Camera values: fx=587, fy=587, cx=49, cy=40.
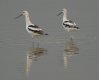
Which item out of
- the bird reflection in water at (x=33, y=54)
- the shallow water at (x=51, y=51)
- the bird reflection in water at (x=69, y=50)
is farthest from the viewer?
the bird reflection in water at (x=69, y=50)

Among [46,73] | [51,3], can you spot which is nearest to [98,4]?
[51,3]

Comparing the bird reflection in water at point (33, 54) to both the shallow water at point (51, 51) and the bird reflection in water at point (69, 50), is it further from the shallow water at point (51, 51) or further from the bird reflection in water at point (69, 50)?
the bird reflection in water at point (69, 50)

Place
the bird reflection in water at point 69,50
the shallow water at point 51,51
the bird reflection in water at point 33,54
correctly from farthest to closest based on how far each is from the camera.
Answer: the bird reflection in water at point 69,50
the bird reflection in water at point 33,54
the shallow water at point 51,51

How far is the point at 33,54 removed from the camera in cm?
2127

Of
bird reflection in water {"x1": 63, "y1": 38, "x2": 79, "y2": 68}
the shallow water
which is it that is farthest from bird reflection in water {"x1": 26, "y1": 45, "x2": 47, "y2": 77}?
bird reflection in water {"x1": 63, "y1": 38, "x2": 79, "y2": 68}

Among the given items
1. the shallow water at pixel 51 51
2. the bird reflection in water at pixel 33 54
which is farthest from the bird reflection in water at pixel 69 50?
the bird reflection in water at pixel 33 54

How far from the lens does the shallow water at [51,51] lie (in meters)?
17.7

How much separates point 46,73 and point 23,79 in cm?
Result: 109

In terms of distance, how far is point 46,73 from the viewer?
17781 millimetres

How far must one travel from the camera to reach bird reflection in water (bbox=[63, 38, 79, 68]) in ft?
65.9

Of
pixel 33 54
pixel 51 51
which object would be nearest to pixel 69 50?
pixel 51 51

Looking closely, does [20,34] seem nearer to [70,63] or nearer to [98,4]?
[70,63]

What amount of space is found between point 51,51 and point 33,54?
2.57 ft

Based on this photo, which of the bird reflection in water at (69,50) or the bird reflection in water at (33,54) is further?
the bird reflection in water at (69,50)
